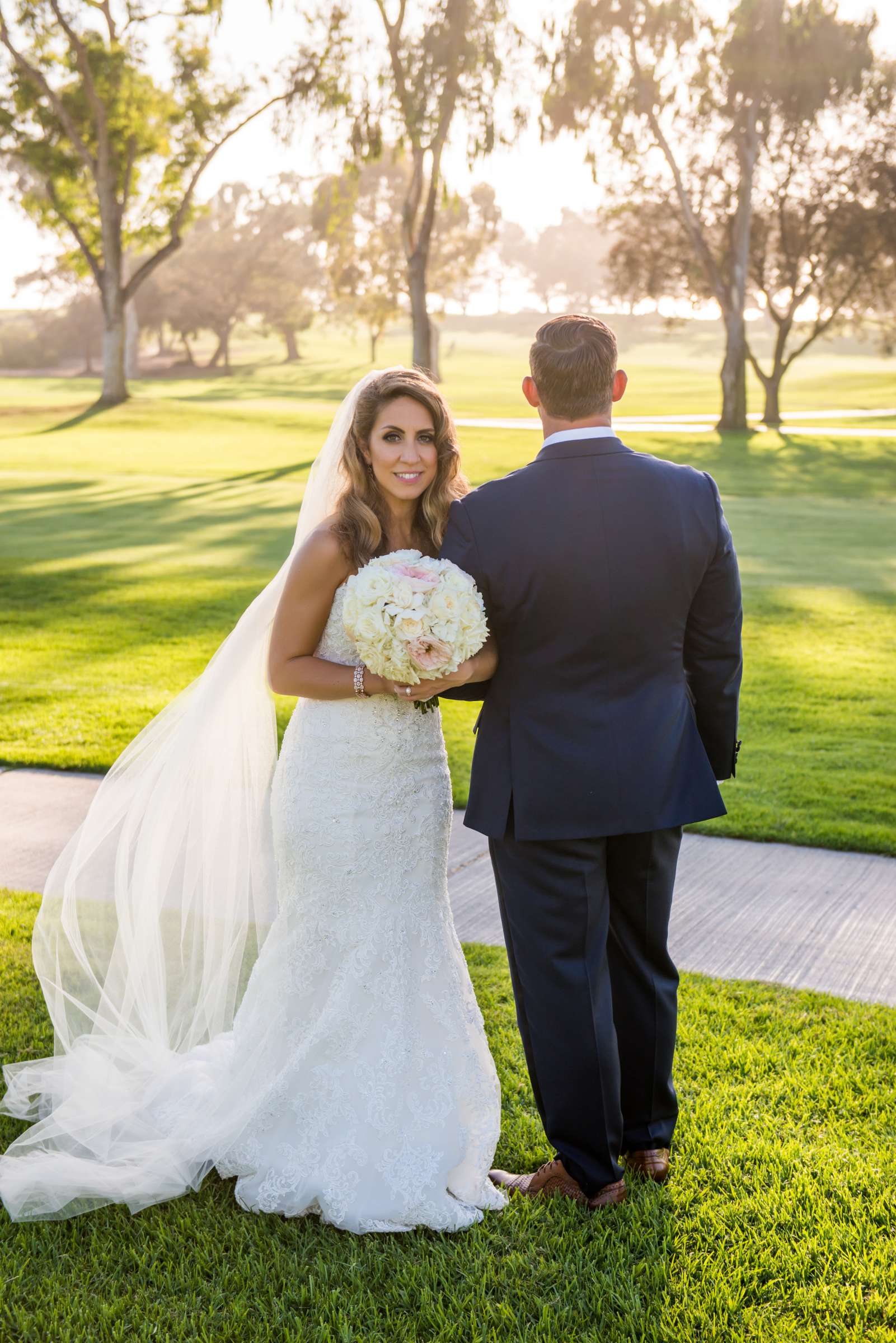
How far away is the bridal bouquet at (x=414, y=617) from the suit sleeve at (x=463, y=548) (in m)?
0.05

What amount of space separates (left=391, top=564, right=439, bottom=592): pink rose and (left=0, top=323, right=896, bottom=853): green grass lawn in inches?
157

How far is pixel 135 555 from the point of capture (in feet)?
50.8

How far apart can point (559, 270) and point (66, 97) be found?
108078 millimetres

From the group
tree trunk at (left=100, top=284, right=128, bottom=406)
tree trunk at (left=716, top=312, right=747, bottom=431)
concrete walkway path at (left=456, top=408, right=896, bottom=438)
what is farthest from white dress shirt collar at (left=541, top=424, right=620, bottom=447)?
tree trunk at (left=100, top=284, right=128, bottom=406)

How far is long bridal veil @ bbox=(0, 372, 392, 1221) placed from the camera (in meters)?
3.92

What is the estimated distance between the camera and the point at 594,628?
10.3 ft

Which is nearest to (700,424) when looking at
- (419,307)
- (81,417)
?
(419,307)

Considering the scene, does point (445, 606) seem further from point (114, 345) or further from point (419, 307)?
point (114, 345)

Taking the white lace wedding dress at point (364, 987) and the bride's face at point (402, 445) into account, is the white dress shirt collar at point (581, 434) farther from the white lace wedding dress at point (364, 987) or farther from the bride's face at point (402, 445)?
the white lace wedding dress at point (364, 987)

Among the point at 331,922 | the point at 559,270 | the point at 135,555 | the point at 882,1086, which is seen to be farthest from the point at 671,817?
the point at 559,270

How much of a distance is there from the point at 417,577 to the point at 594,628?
1.56 ft

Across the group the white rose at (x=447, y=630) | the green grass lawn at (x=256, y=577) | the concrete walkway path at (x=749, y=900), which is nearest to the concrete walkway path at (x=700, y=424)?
the green grass lawn at (x=256, y=577)

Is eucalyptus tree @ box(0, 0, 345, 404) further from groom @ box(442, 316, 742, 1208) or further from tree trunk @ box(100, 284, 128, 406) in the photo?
groom @ box(442, 316, 742, 1208)

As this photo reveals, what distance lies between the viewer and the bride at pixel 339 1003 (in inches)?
137
